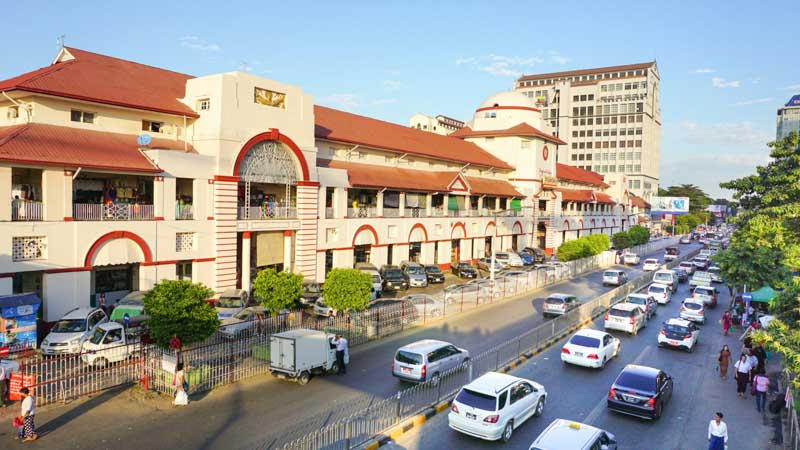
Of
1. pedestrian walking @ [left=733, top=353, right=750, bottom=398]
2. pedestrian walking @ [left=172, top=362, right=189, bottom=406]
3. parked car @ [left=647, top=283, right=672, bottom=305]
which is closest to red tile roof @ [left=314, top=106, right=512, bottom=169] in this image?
parked car @ [left=647, top=283, right=672, bottom=305]

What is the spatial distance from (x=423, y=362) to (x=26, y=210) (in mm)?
18195

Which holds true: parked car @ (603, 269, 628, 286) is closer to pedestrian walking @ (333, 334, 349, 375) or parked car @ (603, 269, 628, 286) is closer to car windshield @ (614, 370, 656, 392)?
car windshield @ (614, 370, 656, 392)

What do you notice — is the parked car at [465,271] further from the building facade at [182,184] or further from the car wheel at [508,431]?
the car wheel at [508,431]

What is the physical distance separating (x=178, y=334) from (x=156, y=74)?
2086 cm

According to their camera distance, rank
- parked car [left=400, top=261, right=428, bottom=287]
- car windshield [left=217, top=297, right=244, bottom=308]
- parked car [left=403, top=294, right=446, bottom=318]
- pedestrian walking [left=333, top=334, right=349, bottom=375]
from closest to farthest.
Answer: pedestrian walking [left=333, top=334, right=349, bottom=375], car windshield [left=217, top=297, right=244, bottom=308], parked car [left=403, top=294, right=446, bottom=318], parked car [left=400, top=261, right=428, bottom=287]

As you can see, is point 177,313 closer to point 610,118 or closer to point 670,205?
point 670,205

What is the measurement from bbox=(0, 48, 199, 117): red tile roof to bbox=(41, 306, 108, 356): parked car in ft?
35.1

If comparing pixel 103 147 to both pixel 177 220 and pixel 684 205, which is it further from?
pixel 684 205

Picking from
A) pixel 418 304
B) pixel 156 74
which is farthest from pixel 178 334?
pixel 156 74

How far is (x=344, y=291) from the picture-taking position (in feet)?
84.1

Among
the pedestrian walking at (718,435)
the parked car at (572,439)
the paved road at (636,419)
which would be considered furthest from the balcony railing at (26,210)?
the pedestrian walking at (718,435)

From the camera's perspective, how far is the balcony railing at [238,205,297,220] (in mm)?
32406

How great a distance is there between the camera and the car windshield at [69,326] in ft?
70.8

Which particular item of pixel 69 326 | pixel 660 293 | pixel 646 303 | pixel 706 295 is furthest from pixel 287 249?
pixel 706 295
